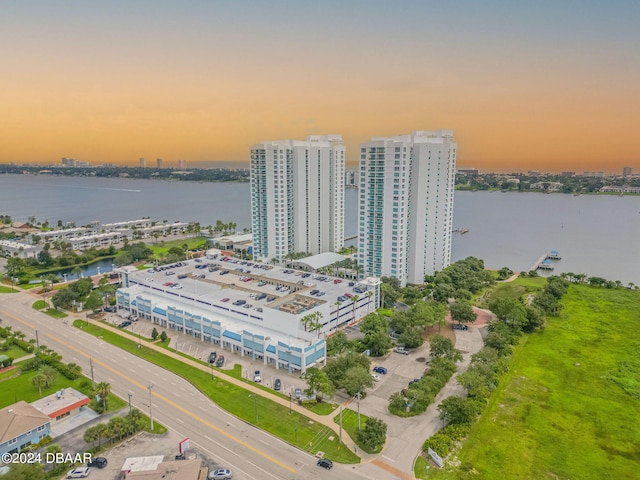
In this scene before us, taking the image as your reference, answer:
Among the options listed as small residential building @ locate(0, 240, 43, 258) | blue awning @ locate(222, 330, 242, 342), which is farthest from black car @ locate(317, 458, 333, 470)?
small residential building @ locate(0, 240, 43, 258)

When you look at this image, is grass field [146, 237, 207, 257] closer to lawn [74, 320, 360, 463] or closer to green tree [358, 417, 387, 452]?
lawn [74, 320, 360, 463]

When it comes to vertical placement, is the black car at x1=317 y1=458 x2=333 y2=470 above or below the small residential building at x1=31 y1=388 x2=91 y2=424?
below

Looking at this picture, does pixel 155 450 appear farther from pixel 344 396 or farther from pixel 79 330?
pixel 79 330

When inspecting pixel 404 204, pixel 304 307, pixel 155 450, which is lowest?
pixel 155 450

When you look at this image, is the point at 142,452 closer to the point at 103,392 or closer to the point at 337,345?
the point at 103,392

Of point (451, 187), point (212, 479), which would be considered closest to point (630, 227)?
point (451, 187)

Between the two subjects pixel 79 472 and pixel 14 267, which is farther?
pixel 14 267

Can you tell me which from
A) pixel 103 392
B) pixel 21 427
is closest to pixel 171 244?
pixel 103 392
